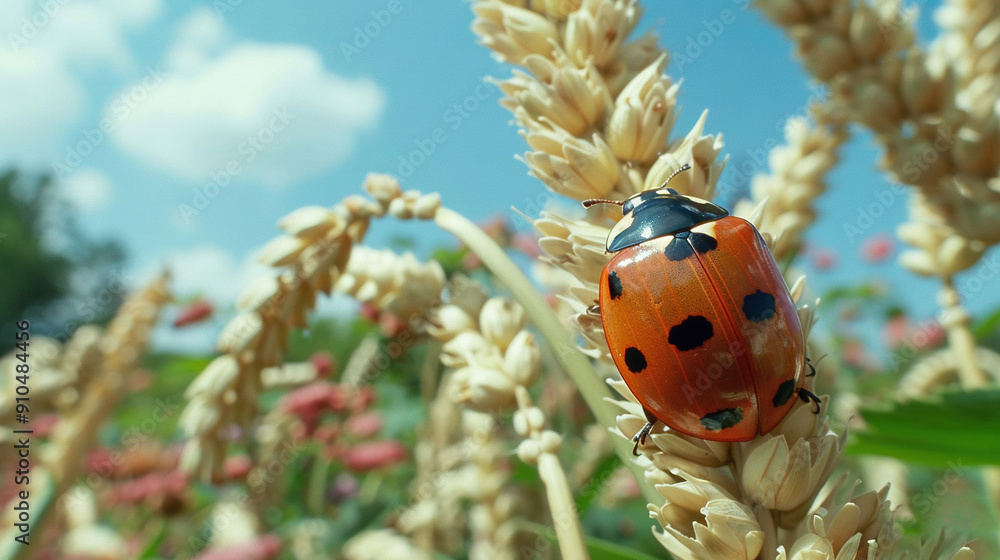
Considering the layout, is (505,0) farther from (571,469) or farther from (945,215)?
(571,469)

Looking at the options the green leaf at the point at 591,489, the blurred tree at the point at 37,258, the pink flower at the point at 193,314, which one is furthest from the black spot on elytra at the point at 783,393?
the blurred tree at the point at 37,258

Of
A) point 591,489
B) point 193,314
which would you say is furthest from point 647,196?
point 193,314

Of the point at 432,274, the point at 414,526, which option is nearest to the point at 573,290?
the point at 432,274

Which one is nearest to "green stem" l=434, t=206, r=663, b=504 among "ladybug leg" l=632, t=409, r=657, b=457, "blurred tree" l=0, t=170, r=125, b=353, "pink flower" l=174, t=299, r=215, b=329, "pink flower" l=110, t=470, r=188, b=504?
"ladybug leg" l=632, t=409, r=657, b=457

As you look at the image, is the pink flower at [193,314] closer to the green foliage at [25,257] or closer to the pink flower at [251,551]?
the pink flower at [251,551]

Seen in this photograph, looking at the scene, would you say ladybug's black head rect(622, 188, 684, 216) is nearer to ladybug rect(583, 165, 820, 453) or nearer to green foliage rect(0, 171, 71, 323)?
ladybug rect(583, 165, 820, 453)

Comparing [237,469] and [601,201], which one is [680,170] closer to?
[601,201]
